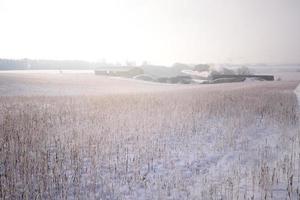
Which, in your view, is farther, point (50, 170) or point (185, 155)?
point (185, 155)

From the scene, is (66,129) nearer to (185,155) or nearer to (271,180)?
(185,155)

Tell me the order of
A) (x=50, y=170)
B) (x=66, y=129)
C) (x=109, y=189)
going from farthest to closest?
1. (x=66, y=129)
2. (x=50, y=170)
3. (x=109, y=189)

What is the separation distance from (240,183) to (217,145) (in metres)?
2.92

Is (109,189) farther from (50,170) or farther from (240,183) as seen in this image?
(240,183)

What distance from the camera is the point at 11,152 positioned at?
7.89 metres

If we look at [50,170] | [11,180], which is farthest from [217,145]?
[11,180]

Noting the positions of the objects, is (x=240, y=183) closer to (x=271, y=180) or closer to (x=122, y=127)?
(x=271, y=180)

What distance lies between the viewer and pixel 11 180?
6.23 m

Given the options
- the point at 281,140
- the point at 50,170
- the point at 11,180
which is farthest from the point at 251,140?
the point at 11,180

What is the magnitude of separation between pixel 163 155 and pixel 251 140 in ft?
11.4

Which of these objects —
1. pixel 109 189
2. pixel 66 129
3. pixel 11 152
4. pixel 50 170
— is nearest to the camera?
pixel 109 189

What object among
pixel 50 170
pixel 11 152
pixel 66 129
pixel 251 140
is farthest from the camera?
pixel 66 129

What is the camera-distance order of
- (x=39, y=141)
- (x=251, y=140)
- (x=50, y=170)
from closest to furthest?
(x=50, y=170) < (x=39, y=141) < (x=251, y=140)

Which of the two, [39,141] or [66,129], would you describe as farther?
[66,129]
